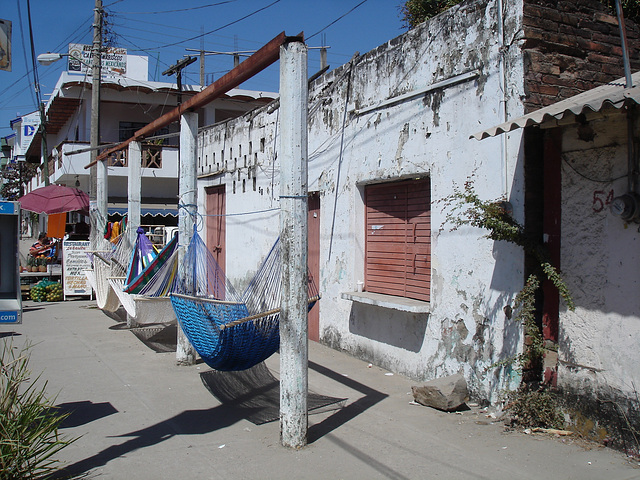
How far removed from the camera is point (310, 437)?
464 cm

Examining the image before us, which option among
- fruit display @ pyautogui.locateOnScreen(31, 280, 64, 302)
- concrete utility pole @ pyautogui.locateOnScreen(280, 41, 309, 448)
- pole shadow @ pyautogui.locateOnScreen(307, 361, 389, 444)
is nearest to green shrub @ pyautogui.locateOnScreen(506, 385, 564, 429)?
pole shadow @ pyautogui.locateOnScreen(307, 361, 389, 444)

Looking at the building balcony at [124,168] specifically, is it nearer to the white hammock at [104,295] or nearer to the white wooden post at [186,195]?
the white hammock at [104,295]

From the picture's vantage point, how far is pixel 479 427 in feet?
15.9

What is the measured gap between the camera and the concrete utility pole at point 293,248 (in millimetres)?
4402

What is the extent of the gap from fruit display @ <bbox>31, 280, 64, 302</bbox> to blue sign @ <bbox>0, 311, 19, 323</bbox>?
10195 mm

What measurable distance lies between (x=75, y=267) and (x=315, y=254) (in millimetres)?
7794

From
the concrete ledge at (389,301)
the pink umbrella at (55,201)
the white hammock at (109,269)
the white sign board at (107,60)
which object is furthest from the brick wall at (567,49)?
the white sign board at (107,60)

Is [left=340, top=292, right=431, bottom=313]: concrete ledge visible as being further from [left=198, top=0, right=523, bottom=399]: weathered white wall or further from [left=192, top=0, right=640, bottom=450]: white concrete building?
[left=198, top=0, right=523, bottom=399]: weathered white wall

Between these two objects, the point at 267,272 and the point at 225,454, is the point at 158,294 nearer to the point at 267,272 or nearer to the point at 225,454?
the point at 267,272

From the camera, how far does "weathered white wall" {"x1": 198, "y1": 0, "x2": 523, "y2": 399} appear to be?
5164mm

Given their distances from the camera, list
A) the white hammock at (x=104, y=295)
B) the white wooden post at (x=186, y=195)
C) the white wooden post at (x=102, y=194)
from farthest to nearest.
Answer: the white wooden post at (x=102, y=194) < the white hammock at (x=104, y=295) < the white wooden post at (x=186, y=195)

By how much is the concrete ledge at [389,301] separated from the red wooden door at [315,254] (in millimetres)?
1031

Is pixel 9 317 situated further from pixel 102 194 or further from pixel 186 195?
pixel 102 194

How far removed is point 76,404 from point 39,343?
10.8 ft
